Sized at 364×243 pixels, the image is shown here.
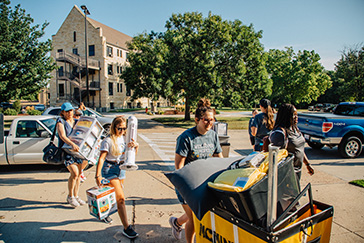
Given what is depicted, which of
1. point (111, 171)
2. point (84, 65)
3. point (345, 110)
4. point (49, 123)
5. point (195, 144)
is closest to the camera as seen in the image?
point (195, 144)

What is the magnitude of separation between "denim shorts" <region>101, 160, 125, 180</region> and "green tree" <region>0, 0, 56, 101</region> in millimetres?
13354

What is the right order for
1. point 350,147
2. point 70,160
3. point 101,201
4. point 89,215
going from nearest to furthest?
point 101,201
point 89,215
point 70,160
point 350,147

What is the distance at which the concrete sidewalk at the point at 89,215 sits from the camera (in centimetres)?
375

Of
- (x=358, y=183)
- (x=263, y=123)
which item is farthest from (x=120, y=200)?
(x=358, y=183)

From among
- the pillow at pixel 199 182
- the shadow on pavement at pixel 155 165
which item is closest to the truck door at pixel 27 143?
the shadow on pavement at pixel 155 165

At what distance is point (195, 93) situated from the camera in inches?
787

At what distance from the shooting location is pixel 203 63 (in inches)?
777

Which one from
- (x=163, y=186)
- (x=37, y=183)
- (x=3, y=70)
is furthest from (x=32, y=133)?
(x=3, y=70)

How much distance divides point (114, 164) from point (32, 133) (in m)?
4.66

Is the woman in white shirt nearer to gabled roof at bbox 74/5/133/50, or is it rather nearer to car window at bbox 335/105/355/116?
car window at bbox 335/105/355/116

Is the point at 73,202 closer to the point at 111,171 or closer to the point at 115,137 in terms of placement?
the point at 111,171

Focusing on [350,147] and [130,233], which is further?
[350,147]

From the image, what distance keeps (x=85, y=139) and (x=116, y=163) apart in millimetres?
1628

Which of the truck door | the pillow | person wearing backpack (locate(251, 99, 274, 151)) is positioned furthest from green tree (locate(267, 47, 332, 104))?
the pillow
